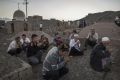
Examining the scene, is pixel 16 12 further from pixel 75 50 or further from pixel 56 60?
pixel 56 60

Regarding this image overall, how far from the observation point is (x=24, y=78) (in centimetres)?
826

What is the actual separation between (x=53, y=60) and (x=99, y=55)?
5.46 ft

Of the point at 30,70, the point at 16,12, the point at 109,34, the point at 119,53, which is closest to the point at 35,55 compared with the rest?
the point at 30,70

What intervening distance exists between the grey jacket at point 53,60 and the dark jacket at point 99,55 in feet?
4.04

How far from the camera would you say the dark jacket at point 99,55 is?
7812 mm

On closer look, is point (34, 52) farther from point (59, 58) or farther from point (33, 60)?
point (59, 58)

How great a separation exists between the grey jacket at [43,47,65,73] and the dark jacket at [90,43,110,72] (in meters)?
1.23

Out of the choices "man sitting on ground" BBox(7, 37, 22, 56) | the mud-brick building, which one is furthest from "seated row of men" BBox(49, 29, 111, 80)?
the mud-brick building

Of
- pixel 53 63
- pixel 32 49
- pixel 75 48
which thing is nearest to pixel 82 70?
pixel 75 48

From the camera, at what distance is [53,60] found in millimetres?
7172

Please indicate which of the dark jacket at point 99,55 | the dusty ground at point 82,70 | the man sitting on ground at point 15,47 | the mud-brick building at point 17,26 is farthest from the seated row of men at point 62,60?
the mud-brick building at point 17,26

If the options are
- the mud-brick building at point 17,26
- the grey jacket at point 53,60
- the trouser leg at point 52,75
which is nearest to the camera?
the grey jacket at point 53,60

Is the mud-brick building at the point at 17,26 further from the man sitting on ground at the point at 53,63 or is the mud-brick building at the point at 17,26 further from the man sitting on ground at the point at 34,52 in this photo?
the man sitting on ground at the point at 53,63

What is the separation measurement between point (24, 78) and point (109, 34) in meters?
8.26
